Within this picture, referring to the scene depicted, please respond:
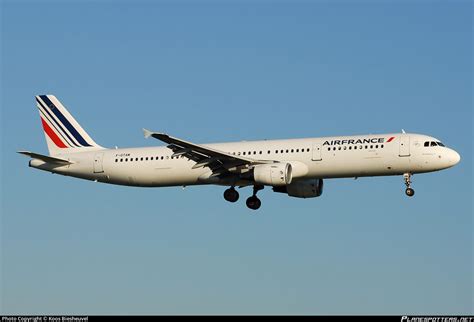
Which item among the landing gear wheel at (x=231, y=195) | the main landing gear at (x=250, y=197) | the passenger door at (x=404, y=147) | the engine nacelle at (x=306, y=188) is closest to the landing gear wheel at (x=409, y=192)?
the passenger door at (x=404, y=147)

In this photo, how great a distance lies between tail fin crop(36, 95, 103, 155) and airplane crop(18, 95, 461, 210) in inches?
2.7

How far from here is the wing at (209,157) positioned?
6494cm

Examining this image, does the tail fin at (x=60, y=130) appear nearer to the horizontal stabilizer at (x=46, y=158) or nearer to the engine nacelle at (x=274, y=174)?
the horizontal stabilizer at (x=46, y=158)

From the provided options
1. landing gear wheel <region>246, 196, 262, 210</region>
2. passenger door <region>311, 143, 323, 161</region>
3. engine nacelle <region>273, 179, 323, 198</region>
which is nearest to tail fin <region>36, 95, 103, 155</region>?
landing gear wheel <region>246, 196, 262, 210</region>

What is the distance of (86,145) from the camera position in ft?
240

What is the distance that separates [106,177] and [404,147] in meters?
19.4

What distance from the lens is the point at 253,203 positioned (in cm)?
6969

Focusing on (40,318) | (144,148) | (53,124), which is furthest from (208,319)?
(53,124)

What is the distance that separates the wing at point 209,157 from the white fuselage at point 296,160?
32.9 inches

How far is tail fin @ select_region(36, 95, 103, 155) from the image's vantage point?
73438mm

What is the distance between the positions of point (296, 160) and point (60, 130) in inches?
715

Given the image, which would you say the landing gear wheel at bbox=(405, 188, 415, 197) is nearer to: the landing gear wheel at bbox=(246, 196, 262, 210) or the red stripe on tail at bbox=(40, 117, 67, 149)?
the landing gear wheel at bbox=(246, 196, 262, 210)

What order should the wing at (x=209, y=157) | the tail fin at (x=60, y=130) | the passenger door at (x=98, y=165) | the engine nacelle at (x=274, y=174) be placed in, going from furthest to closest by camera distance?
the tail fin at (x=60, y=130), the passenger door at (x=98, y=165), the wing at (x=209, y=157), the engine nacelle at (x=274, y=174)

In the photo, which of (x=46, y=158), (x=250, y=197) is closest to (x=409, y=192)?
(x=250, y=197)
